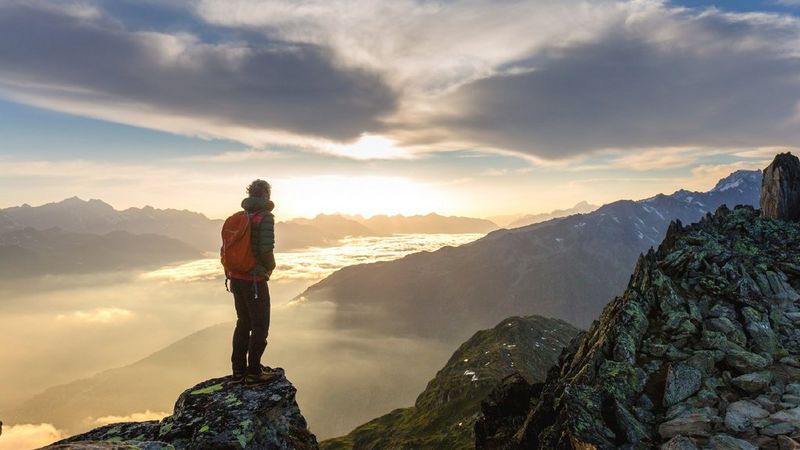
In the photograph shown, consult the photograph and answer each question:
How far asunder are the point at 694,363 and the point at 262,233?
71.8ft

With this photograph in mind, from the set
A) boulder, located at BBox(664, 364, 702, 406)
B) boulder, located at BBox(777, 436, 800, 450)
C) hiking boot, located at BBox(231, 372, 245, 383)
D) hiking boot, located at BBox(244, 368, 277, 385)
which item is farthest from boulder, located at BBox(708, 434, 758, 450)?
hiking boot, located at BBox(231, 372, 245, 383)

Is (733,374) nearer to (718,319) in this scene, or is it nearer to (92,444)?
(718,319)

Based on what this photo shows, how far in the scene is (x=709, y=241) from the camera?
117 feet

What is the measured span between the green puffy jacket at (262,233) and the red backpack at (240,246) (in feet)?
0.61

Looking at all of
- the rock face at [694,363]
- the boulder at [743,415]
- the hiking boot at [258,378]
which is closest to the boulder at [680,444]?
the rock face at [694,363]

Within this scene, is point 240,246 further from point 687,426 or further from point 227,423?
point 687,426

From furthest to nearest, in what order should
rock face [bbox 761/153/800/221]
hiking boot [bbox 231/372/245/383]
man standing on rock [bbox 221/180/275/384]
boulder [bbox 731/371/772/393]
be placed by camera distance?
1. rock face [bbox 761/153/800/221]
2. boulder [bbox 731/371/772/393]
3. hiking boot [bbox 231/372/245/383]
4. man standing on rock [bbox 221/180/275/384]

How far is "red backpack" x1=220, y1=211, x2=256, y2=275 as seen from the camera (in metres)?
16.2

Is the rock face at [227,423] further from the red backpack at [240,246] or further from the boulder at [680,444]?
the boulder at [680,444]

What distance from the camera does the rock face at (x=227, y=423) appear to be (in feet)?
48.8

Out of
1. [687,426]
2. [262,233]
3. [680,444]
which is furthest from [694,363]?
[262,233]

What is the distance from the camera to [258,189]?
16719 mm

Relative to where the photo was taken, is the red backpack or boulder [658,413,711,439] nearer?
the red backpack

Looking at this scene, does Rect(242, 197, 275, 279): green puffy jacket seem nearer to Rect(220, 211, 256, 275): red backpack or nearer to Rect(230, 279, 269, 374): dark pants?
Rect(220, 211, 256, 275): red backpack
